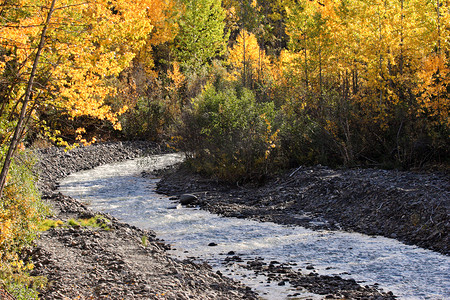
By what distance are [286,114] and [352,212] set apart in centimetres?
552

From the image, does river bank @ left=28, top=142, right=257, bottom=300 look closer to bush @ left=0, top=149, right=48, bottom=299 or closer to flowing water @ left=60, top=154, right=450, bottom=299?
bush @ left=0, top=149, right=48, bottom=299

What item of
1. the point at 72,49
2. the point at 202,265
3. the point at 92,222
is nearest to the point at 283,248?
the point at 202,265

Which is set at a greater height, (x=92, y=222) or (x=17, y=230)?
(x=17, y=230)

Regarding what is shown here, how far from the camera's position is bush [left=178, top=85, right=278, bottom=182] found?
12.8 m

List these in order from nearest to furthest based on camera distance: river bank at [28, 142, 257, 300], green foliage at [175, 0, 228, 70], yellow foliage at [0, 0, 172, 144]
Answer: river bank at [28, 142, 257, 300] < yellow foliage at [0, 0, 172, 144] < green foliage at [175, 0, 228, 70]

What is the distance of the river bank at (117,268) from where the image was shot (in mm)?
5112

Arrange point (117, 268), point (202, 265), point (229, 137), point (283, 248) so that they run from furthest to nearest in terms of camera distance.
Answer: point (229, 137)
point (283, 248)
point (202, 265)
point (117, 268)

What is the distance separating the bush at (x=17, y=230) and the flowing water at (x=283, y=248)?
2.46m

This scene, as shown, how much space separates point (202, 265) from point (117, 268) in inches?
54.8

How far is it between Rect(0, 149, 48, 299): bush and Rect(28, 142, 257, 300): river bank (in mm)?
221

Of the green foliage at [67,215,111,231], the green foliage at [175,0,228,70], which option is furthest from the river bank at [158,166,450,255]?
the green foliage at [175,0,228,70]

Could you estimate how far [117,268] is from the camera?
5895 mm

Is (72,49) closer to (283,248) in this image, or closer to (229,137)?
→ (283,248)

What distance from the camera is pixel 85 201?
11.5m
